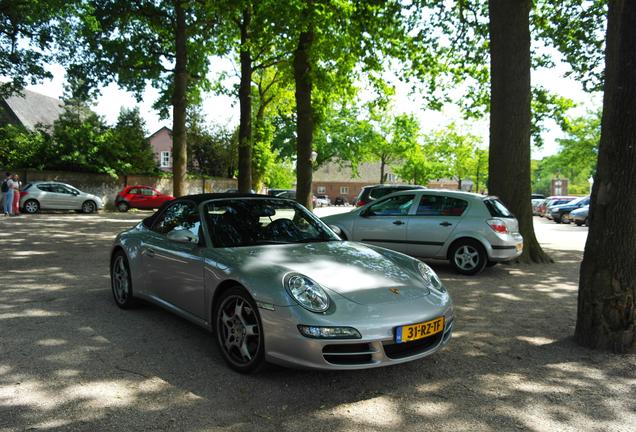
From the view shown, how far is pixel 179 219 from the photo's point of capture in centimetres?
518

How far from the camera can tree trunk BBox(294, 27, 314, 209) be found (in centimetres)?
1446

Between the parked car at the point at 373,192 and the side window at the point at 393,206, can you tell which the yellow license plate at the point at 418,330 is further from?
the parked car at the point at 373,192

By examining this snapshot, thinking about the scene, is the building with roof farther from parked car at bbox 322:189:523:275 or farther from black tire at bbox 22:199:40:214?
parked car at bbox 322:189:523:275

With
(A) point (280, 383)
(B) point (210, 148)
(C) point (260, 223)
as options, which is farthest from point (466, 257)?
(B) point (210, 148)

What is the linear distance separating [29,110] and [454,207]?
4807 cm

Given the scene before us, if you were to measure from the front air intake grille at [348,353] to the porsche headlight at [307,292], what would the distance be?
11.0 inches

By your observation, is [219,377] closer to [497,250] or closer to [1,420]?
[1,420]

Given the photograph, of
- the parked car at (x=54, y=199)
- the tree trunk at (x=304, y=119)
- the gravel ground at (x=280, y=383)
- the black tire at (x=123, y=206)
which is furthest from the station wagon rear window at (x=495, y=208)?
the black tire at (x=123, y=206)

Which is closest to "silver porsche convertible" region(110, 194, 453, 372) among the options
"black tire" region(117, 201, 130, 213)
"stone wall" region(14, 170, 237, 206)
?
"black tire" region(117, 201, 130, 213)

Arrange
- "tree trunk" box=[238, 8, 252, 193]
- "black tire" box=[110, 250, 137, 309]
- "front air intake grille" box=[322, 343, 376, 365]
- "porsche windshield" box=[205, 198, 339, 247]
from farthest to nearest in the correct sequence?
"tree trunk" box=[238, 8, 252, 193]
"black tire" box=[110, 250, 137, 309]
"porsche windshield" box=[205, 198, 339, 247]
"front air intake grille" box=[322, 343, 376, 365]

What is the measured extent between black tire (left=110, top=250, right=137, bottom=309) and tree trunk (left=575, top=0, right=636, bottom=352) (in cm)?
481

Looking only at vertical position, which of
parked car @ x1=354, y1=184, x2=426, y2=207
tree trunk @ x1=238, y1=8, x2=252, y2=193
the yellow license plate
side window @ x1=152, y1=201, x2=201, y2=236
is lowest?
the yellow license plate

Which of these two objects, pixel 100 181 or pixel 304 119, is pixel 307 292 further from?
pixel 100 181

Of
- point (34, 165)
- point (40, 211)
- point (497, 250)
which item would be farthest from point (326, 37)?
point (34, 165)
